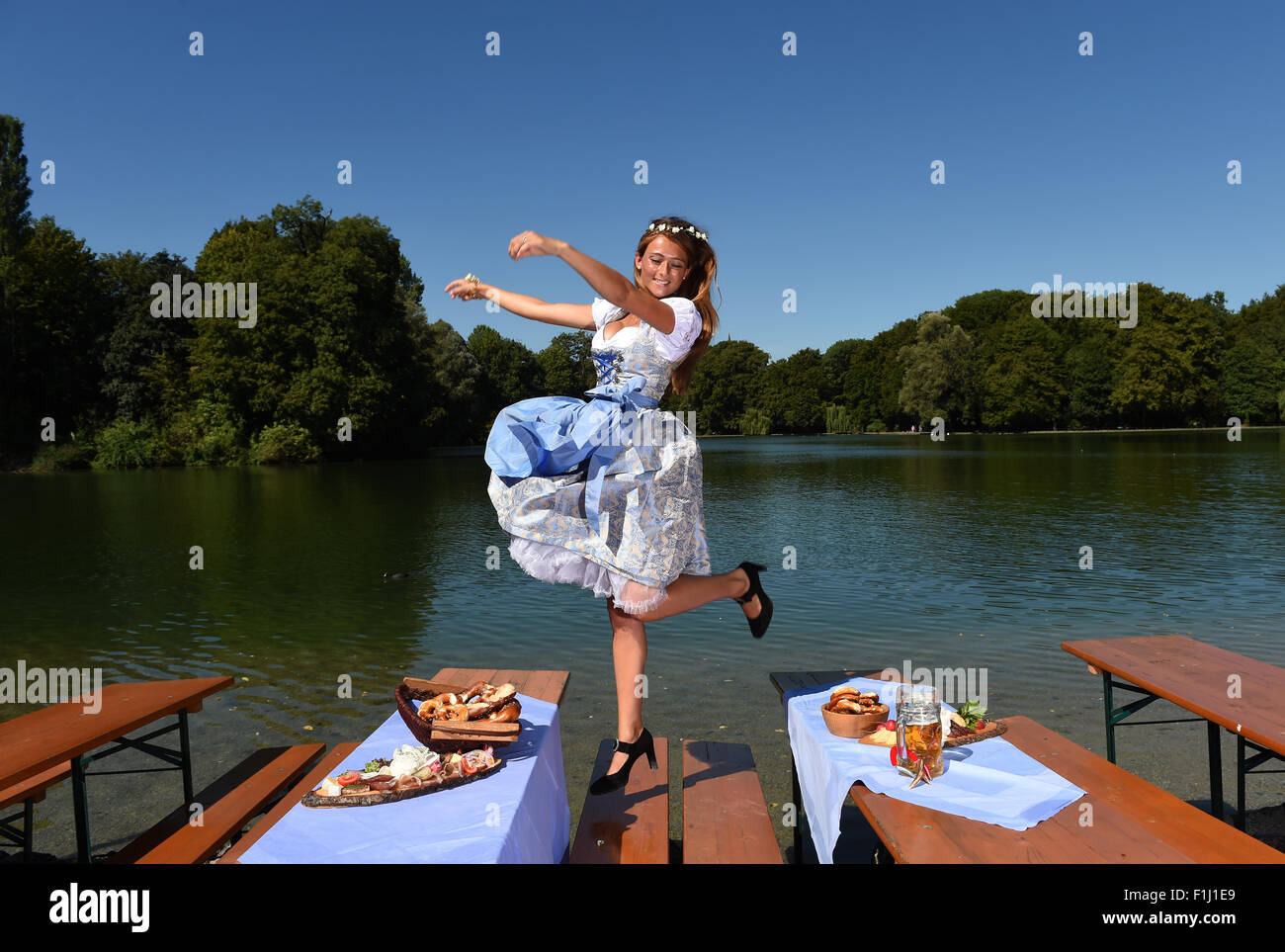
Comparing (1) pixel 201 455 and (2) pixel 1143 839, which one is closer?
(2) pixel 1143 839

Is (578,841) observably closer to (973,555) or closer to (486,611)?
(486,611)

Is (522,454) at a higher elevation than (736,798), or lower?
higher

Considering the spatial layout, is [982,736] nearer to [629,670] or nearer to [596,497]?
[629,670]

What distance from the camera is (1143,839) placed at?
2.79 metres

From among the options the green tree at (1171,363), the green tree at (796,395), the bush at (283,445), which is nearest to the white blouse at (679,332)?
the bush at (283,445)

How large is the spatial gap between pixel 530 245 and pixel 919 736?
93.2 inches

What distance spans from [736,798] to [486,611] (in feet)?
31.9

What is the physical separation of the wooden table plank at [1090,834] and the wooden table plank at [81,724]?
10.2ft

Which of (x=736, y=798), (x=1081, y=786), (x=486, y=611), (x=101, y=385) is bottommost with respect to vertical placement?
(x=486, y=611)

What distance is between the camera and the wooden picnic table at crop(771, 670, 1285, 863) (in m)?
2.67

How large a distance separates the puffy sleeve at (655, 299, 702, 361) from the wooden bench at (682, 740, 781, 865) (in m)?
2.03

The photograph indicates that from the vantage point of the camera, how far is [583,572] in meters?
4.07

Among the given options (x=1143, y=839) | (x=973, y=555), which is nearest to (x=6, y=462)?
(x=973, y=555)

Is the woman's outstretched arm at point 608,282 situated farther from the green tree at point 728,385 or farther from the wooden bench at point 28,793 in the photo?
the green tree at point 728,385
